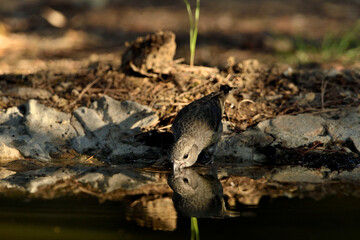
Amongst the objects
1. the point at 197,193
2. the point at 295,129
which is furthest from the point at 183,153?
the point at 295,129

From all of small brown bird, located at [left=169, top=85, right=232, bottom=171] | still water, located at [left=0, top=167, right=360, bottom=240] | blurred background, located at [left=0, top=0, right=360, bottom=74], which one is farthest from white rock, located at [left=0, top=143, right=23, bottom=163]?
blurred background, located at [left=0, top=0, right=360, bottom=74]

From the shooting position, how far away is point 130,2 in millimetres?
14672

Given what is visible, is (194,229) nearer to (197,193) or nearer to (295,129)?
(197,193)

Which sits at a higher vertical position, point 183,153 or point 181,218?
point 183,153

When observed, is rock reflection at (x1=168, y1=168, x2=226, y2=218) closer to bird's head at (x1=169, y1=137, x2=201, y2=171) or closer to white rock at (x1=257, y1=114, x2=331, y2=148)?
bird's head at (x1=169, y1=137, x2=201, y2=171)

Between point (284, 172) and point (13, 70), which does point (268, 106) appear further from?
point (13, 70)

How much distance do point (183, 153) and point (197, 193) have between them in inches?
39.8

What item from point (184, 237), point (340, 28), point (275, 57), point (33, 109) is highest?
point (340, 28)

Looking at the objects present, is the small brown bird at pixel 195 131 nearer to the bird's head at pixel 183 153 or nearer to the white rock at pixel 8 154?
the bird's head at pixel 183 153

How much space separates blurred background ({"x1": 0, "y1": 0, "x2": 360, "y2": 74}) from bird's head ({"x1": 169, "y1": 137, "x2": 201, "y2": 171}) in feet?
10.8

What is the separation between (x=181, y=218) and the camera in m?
3.86

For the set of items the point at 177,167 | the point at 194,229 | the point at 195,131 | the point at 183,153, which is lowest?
the point at 194,229

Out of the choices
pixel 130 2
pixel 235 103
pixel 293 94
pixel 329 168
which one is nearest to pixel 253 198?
pixel 329 168

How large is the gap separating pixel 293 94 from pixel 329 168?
6.01 feet
